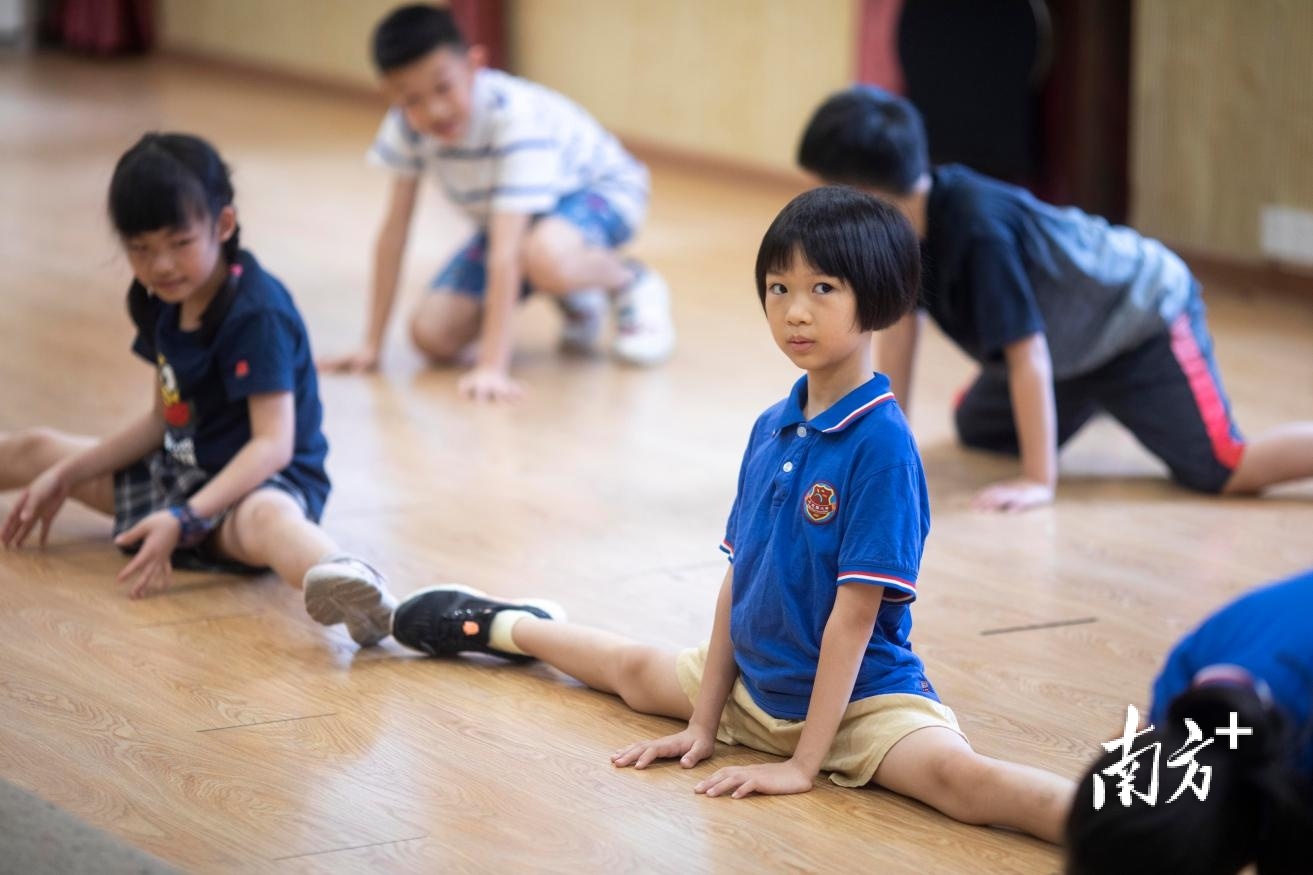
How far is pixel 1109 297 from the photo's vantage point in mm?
2555

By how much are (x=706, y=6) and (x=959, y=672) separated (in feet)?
12.0

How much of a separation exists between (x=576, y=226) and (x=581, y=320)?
21 centimetres

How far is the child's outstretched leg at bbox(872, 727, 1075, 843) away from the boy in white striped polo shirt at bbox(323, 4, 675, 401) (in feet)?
5.42

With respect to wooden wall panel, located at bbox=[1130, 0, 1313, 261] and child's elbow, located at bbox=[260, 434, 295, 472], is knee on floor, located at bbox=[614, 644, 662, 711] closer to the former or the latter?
child's elbow, located at bbox=[260, 434, 295, 472]

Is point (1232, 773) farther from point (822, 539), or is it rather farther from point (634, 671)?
point (634, 671)

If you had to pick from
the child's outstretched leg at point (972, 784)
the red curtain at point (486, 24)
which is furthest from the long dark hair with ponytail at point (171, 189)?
the red curtain at point (486, 24)

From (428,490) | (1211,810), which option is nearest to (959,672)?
(1211,810)

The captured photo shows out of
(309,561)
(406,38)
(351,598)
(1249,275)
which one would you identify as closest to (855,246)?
(351,598)

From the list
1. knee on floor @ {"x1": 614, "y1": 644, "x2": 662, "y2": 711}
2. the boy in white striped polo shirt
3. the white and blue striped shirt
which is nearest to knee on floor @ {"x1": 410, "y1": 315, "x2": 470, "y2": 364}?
the boy in white striped polo shirt

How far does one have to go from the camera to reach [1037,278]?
252 centimetres

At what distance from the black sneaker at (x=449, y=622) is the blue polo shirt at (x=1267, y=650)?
88 cm

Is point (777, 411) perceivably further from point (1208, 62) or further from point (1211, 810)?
point (1208, 62)

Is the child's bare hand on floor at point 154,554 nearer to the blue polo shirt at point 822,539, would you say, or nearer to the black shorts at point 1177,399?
the blue polo shirt at point 822,539

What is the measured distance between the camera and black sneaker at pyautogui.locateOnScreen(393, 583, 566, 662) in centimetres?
192
